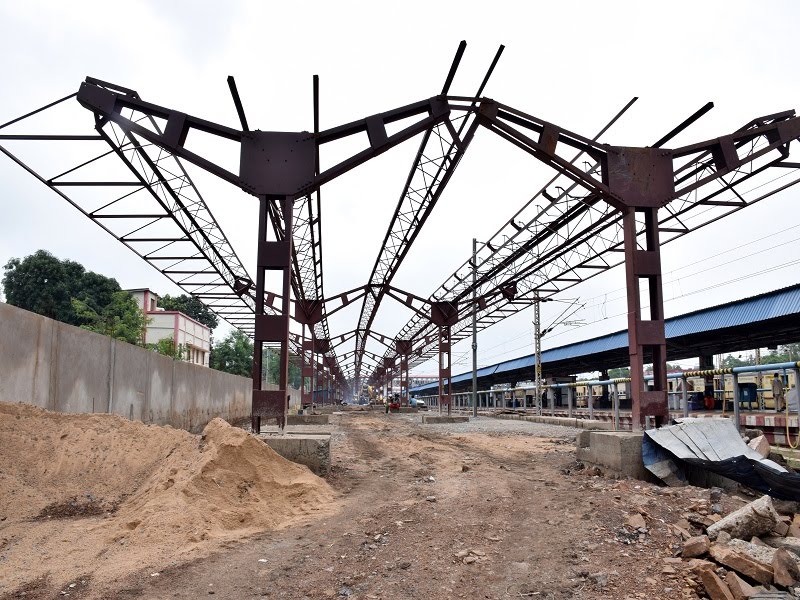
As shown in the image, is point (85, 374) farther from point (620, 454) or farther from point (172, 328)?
point (172, 328)

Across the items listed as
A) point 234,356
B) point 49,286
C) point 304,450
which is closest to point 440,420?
point 304,450

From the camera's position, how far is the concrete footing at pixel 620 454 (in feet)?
31.6

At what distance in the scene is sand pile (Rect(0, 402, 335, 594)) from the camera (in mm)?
6020

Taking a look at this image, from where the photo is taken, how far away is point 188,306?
292ft

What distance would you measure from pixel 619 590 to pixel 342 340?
45.7 meters

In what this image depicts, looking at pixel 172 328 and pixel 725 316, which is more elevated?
pixel 172 328

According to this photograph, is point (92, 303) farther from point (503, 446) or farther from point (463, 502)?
point (463, 502)

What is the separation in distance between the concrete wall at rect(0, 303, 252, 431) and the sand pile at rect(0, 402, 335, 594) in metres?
→ 2.42

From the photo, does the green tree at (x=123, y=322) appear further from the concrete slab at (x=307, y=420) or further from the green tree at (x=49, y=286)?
the concrete slab at (x=307, y=420)

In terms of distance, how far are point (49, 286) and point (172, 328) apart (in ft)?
40.9

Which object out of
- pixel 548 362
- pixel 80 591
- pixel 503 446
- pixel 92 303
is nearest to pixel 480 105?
pixel 503 446

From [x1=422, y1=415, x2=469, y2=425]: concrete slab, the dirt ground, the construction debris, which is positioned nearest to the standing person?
the dirt ground

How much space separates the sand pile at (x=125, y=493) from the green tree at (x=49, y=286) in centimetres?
5117

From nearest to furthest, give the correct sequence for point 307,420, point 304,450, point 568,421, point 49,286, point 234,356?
point 304,450, point 568,421, point 307,420, point 49,286, point 234,356
